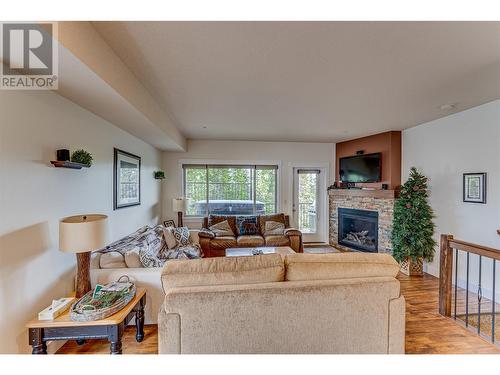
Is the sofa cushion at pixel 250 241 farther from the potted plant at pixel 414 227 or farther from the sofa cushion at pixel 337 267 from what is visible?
the sofa cushion at pixel 337 267

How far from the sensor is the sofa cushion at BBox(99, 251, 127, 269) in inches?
101

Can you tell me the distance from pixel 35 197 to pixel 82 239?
48cm

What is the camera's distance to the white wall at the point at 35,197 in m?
1.63

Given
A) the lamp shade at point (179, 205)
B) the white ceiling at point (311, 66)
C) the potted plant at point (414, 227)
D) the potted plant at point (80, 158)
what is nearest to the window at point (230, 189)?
the lamp shade at point (179, 205)

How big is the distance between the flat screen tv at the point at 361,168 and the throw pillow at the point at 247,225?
2444mm

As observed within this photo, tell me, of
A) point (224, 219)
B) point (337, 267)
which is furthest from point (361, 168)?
point (337, 267)

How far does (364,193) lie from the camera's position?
5215 millimetres

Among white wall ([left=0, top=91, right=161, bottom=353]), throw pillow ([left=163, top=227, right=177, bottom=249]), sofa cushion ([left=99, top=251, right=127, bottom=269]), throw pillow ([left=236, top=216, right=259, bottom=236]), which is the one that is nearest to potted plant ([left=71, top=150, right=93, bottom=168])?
white wall ([left=0, top=91, right=161, bottom=353])

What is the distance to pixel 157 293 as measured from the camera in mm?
2539

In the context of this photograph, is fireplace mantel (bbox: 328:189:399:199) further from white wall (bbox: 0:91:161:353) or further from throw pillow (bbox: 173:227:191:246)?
white wall (bbox: 0:91:161:353)

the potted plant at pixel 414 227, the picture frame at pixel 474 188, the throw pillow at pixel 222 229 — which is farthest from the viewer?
the throw pillow at pixel 222 229
